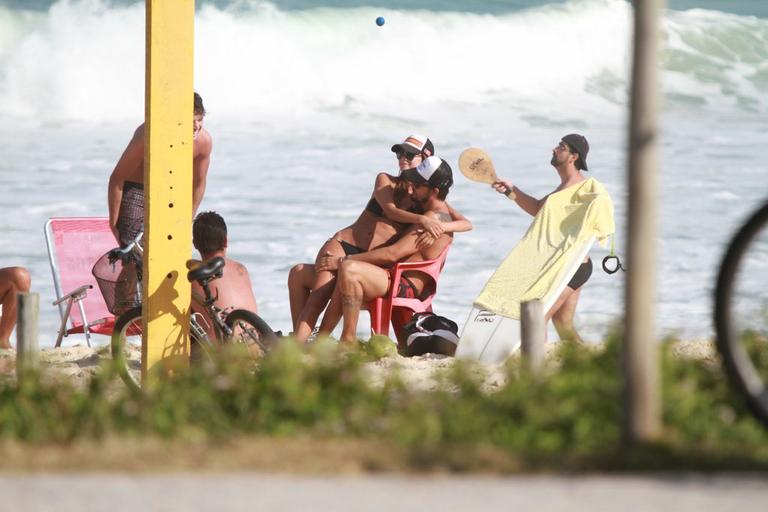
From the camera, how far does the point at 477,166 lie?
9742 millimetres

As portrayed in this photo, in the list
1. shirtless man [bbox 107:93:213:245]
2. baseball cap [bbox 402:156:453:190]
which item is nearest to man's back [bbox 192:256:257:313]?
shirtless man [bbox 107:93:213:245]

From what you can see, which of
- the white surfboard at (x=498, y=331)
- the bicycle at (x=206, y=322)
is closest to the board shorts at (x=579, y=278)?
the white surfboard at (x=498, y=331)

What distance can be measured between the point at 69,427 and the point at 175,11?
102 inches

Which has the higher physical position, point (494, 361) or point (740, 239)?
point (740, 239)

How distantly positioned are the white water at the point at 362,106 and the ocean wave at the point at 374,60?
0.03 m

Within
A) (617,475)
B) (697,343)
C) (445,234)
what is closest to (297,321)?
(445,234)

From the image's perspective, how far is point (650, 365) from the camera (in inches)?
145

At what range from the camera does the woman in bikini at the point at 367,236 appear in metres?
8.67

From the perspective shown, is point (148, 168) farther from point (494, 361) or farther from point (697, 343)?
point (697, 343)

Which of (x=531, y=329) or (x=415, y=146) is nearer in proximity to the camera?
(x=531, y=329)

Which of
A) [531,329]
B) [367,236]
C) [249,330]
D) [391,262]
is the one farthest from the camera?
[367,236]

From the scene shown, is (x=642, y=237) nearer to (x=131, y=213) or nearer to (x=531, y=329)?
(x=531, y=329)

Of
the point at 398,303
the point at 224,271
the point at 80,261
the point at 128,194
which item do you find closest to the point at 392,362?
the point at 398,303

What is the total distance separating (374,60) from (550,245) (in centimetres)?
1289
